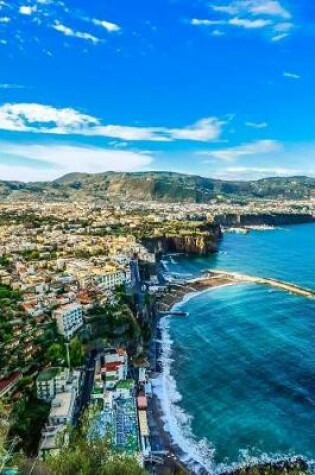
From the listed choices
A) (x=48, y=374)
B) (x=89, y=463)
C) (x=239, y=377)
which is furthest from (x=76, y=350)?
(x=89, y=463)

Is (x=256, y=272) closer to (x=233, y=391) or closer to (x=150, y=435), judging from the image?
(x=233, y=391)

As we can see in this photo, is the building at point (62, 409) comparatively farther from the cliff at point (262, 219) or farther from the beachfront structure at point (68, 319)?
the cliff at point (262, 219)

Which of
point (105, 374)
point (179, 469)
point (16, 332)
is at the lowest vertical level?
point (179, 469)

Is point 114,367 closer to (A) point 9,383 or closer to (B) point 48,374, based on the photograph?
(B) point 48,374

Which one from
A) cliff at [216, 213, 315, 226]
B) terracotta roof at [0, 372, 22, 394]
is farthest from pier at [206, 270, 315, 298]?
cliff at [216, 213, 315, 226]

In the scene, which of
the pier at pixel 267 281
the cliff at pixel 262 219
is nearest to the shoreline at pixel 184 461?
the pier at pixel 267 281

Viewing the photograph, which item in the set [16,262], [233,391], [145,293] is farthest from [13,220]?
[233,391]
